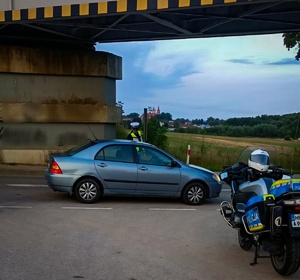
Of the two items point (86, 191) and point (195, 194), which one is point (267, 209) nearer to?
point (195, 194)

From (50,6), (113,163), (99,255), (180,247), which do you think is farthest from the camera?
(50,6)

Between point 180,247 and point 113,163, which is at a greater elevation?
point 113,163

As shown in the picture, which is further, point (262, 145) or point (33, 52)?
point (33, 52)

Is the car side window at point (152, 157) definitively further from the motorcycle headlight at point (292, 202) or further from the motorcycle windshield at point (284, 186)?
the motorcycle headlight at point (292, 202)

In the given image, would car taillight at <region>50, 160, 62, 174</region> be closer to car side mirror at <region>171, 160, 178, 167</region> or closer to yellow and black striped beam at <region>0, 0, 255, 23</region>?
car side mirror at <region>171, 160, 178, 167</region>

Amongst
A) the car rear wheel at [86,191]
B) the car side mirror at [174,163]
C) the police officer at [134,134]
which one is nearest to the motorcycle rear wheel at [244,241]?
the car side mirror at [174,163]

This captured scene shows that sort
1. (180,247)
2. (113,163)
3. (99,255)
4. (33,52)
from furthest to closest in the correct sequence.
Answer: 1. (33,52)
2. (113,163)
3. (180,247)
4. (99,255)

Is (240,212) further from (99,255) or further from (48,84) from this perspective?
(48,84)

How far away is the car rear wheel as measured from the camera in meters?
10.3

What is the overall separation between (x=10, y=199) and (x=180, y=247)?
5.07 meters

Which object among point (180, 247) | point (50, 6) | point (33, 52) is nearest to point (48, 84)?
point (33, 52)

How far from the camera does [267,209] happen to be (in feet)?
18.0

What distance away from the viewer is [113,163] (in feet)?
34.6

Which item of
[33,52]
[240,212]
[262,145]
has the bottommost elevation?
[240,212]
